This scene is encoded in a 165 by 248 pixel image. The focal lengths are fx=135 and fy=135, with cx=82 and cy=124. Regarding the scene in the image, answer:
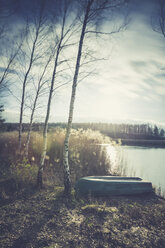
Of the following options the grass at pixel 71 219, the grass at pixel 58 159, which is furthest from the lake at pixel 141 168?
the grass at pixel 71 219

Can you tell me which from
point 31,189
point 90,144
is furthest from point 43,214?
point 90,144

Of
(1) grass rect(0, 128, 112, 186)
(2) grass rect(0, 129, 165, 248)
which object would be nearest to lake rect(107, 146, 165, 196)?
(1) grass rect(0, 128, 112, 186)

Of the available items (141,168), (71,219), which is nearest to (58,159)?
(71,219)

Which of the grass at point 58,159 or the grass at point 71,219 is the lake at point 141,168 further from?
the grass at point 71,219

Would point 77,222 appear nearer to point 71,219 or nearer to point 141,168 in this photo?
point 71,219

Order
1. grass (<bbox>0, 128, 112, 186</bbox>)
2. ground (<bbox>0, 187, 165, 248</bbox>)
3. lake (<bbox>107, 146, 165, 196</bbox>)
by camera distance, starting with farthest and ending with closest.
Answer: lake (<bbox>107, 146, 165, 196</bbox>) < grass (<bbox>0, 128, 112, 186</bbox>) < ground (<bbox>0, 187, 165, 248</bbox>)

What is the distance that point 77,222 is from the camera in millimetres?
4074

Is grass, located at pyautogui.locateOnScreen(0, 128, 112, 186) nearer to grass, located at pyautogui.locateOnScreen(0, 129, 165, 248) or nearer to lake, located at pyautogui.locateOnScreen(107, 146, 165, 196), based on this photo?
grass, located at pyautogui.locateOnScreen(0, 129, 165, 248)

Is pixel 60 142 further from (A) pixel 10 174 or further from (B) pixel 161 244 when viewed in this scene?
(B) pixel 161 244

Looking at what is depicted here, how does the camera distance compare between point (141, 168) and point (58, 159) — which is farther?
point (141, 168)

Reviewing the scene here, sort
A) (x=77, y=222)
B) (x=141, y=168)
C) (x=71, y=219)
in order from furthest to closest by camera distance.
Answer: (x=141, y=168) → (x=71, y=219) → (x=77, y=222)

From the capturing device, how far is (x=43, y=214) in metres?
4.32

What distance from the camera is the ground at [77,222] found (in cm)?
331

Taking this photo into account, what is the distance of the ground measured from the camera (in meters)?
3.31
